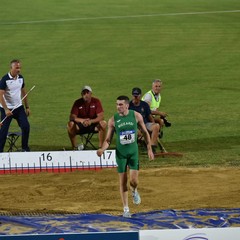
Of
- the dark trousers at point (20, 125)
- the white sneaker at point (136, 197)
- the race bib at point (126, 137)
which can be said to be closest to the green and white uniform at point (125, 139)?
the race bib at point (126, 137)

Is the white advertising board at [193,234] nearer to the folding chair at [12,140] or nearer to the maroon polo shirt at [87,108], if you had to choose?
the maroon polo shirt at [87,108]

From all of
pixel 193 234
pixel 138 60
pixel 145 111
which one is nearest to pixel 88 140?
pixel 145 111

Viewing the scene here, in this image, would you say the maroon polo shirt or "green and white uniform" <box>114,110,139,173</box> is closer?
"green and white uniform" <box>114,110,139,173</box>

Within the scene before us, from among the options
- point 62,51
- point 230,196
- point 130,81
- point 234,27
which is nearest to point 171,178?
point 230,196

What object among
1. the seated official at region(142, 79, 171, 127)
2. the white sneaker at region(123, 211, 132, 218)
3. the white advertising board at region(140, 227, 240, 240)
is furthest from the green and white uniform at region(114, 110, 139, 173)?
the seated official at region(142, 79, 171, 127)

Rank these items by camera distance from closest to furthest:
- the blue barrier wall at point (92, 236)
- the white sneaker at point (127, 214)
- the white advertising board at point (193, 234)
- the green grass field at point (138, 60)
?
the blue barrier wall at point (92, 236)
the white advertising board at point (193, 234)
the white sneaker at point (127, 214)
the green grass field at point (138, 60)

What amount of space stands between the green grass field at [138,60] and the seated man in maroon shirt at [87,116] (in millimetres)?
1289

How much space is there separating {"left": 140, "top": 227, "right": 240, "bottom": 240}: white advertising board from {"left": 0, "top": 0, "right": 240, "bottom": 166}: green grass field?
8697mm

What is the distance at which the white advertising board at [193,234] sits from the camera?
1085 centimetres

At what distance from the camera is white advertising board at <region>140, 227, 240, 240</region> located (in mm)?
10852

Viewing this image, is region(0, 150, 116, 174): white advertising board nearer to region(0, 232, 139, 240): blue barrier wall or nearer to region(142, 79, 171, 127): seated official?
region(142, 79, 171, 127): seated official

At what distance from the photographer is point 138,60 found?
121 feet

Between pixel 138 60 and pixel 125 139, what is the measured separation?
846 inches

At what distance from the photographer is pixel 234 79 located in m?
32.7
